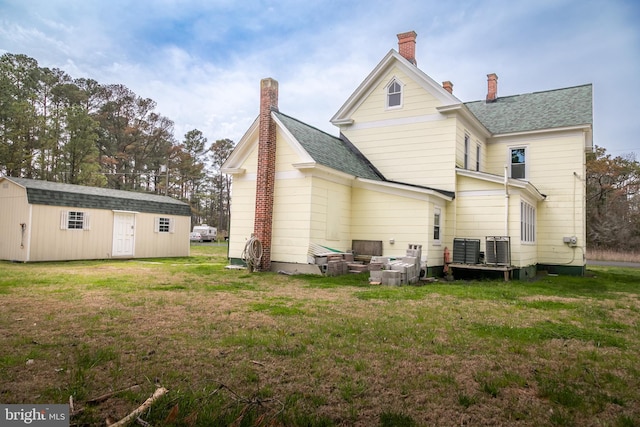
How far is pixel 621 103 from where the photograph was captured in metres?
10.8

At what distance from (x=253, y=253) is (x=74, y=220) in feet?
→ 30.7

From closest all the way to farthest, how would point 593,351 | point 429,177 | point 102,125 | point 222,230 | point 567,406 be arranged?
point 567,406 < point 593,351 < point 429,177 < point 102,125 < point 222,230

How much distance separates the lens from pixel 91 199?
1830 centimetres

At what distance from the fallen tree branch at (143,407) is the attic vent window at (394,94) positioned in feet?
49.3

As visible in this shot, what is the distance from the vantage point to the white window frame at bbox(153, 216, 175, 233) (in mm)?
20939

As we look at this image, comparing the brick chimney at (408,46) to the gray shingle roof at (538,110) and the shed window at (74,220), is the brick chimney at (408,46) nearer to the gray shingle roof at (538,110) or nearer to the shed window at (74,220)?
the gray shingle roof at (538,110)

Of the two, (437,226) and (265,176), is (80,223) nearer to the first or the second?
(265,176)

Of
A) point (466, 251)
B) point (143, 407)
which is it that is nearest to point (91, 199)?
point (466, 251)

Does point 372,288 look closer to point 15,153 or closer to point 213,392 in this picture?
point 213,392

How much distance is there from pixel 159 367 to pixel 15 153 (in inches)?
1178

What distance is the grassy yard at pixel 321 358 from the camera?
333 centimetres

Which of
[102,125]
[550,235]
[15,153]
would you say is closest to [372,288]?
[550,235]

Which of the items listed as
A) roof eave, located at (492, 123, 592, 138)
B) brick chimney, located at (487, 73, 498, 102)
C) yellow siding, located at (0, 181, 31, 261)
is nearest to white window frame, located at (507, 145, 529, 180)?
roof eave, located at (492, 123, 592, 138)

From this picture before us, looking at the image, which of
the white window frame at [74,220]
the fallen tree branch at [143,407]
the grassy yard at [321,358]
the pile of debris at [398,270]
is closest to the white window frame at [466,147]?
the pile of debris at [398,270]
